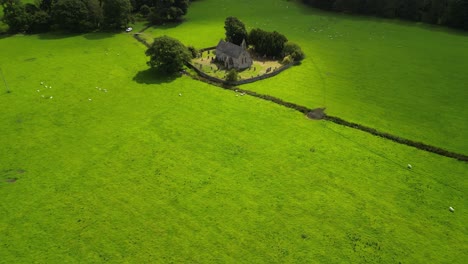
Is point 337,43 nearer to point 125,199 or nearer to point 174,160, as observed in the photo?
point 174,160

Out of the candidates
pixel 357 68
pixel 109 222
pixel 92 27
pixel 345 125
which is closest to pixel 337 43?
pixel 357 68

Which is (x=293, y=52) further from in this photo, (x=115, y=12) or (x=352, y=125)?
(x=115, y=12)

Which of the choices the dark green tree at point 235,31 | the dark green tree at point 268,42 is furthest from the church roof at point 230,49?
the dark green tree at point 268,42

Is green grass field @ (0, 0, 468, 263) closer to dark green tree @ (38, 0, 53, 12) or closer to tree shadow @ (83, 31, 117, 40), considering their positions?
tree shadow @ (83, 31, 117, 40)

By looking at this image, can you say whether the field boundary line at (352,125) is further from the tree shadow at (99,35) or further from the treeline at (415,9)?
the treeline at (415,9)

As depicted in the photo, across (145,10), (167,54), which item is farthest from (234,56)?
(145,10)
